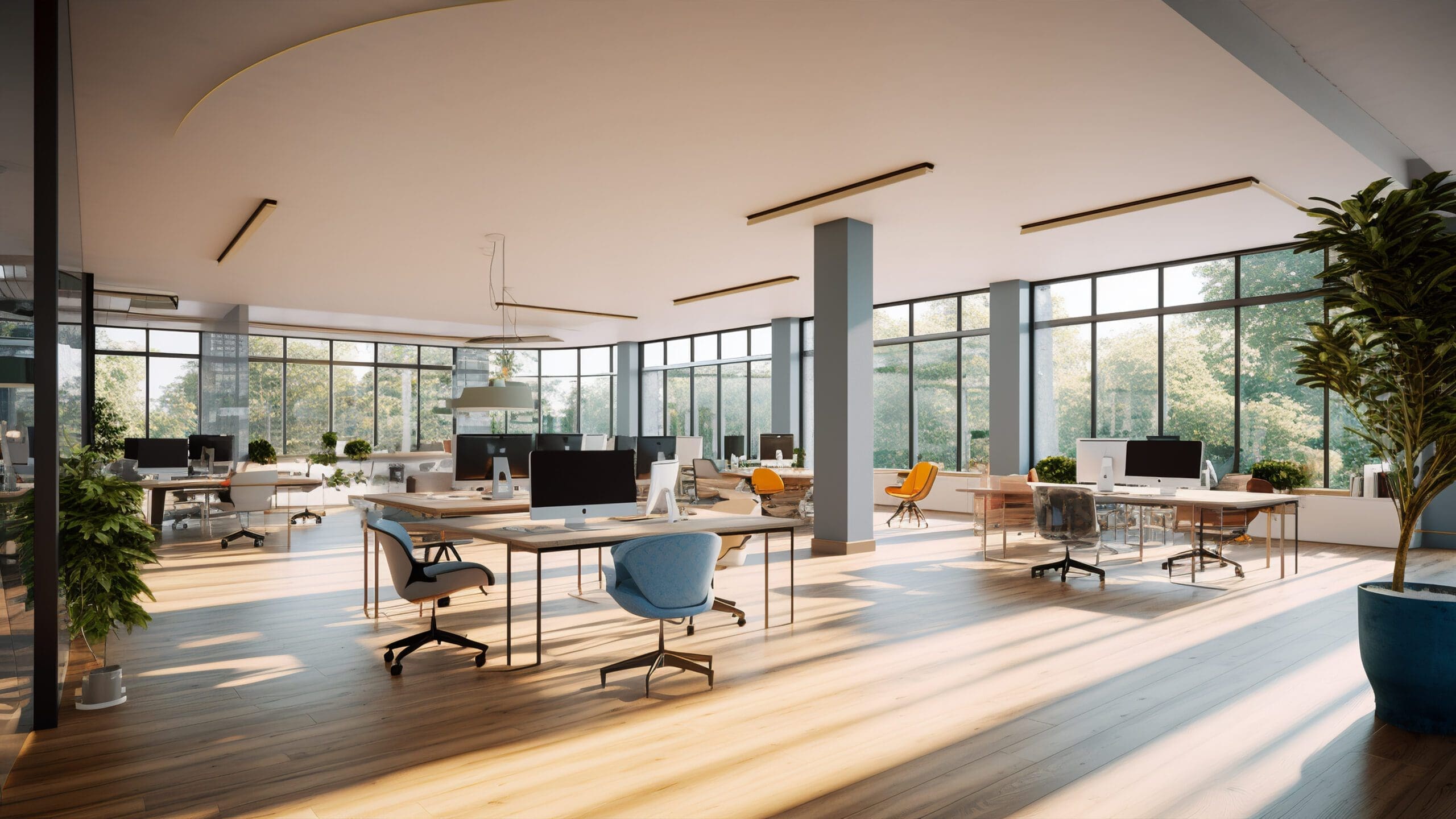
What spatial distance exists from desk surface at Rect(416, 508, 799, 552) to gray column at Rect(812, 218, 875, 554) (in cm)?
289

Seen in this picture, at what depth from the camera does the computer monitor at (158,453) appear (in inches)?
384

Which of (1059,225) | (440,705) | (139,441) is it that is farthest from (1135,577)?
(139,441)

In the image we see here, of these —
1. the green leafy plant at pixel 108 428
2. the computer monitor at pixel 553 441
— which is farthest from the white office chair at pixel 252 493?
the green leafy plant at pixel 108 428

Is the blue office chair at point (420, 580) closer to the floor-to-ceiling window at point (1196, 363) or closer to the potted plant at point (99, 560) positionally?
the potted plant at point (99, 560)

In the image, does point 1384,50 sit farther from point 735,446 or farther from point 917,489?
point 735,446

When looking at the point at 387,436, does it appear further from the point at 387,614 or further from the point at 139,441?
the point at 387,614

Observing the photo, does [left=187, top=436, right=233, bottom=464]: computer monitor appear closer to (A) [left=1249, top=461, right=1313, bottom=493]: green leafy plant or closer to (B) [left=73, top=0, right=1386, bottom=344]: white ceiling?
(B) [left=73, top=0, right=1386, bottom=344]: white ceiling

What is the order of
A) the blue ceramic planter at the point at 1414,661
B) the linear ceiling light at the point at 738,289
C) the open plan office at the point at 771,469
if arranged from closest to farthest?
the open plan office at the point at 771,469 < the blue ceramic planter at the point at 1414,661 < the linear ceiling light at the point at 738,289

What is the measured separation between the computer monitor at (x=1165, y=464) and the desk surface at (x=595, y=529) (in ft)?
13.2

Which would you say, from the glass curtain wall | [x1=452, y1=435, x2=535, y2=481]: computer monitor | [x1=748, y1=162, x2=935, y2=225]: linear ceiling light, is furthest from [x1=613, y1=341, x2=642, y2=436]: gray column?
[x1=452, y1=435, x2=535, y2=481]: computer monitor

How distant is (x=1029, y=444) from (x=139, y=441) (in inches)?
441

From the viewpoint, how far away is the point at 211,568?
7.63 metres

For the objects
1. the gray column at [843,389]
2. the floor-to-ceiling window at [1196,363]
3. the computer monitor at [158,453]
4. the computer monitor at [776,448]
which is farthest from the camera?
the computer monitor at [776,448]

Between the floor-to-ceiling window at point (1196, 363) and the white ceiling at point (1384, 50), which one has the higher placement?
the white ceiling at point (1384, 50)
